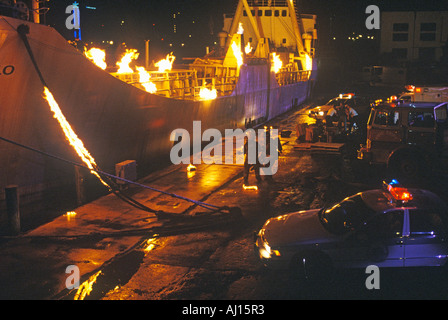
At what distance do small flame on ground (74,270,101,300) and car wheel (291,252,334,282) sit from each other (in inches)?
121

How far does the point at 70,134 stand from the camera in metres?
11.1

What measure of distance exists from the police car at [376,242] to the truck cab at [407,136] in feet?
20.4

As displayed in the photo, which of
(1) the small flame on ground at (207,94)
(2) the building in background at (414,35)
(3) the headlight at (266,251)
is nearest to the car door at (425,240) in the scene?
(3) the headlight at (266,251)

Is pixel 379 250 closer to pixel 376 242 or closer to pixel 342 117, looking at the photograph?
pixel 376 242

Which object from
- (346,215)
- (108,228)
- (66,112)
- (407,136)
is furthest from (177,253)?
(407,136)

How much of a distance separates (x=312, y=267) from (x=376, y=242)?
3.30 ft

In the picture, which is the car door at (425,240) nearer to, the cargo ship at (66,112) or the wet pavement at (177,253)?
the wet pavement at (177,253)

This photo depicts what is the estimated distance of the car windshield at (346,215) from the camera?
6648 mm

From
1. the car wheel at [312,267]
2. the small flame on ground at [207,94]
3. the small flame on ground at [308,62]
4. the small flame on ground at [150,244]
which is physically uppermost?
the small flame on ground at [308,62]

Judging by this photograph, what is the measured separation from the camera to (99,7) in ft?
180

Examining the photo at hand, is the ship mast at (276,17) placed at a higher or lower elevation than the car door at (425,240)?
higher

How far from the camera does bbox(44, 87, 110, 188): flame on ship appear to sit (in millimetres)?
10523
